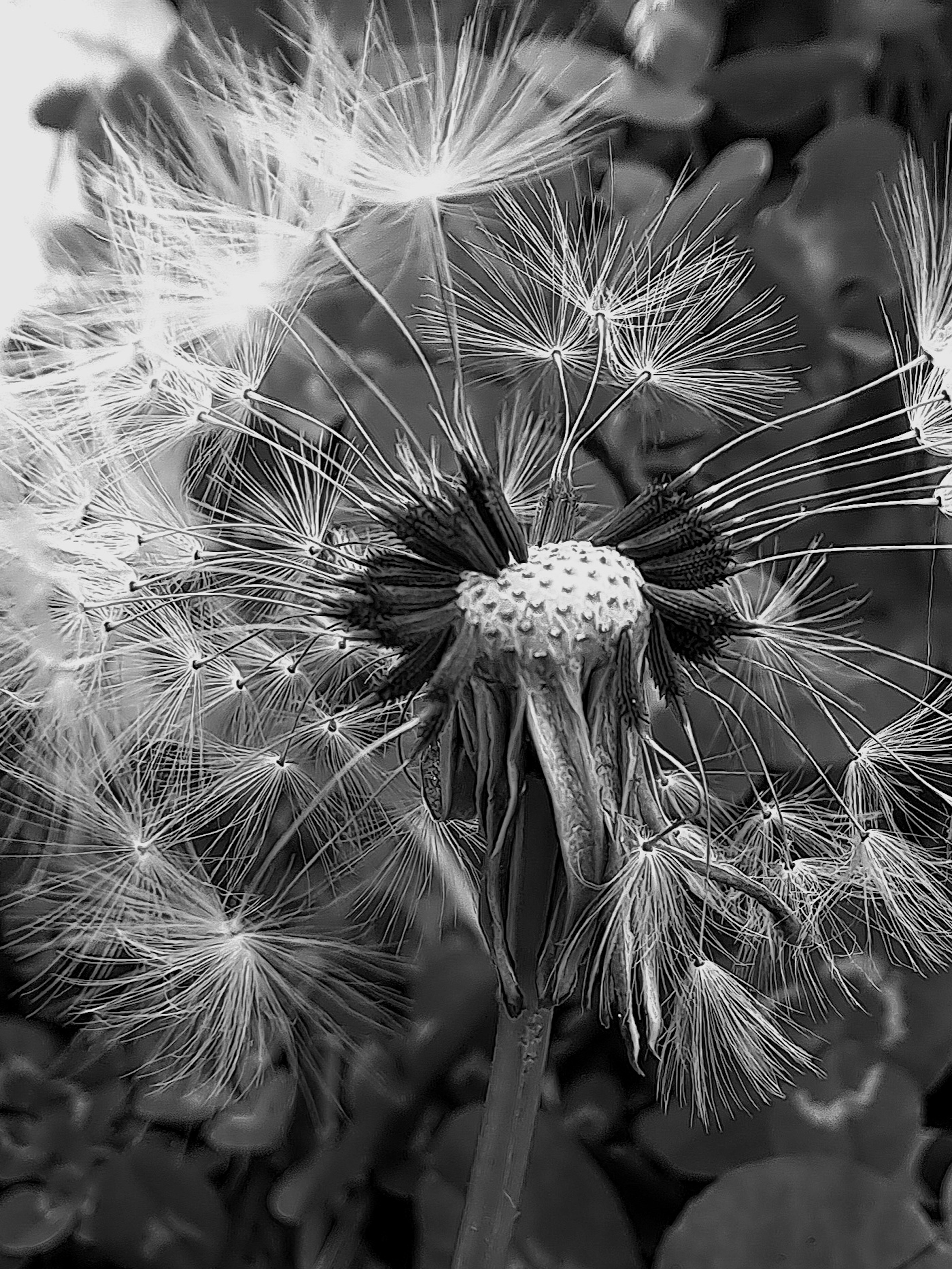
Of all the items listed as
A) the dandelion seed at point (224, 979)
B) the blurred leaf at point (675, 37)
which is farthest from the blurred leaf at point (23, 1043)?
the blurred leaf at point (675, 37)

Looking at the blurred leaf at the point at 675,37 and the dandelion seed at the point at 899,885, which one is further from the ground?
the blurred leaf at the point at 675,37

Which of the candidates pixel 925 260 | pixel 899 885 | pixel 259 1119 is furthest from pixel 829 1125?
pixel 925 260

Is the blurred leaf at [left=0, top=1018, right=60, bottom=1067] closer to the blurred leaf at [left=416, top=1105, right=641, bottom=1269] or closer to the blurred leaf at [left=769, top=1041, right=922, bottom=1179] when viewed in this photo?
the blurred leaf at [left=416, top=1105, right=641, bottom=1269]

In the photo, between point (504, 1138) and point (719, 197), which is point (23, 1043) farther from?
point (719, 197)

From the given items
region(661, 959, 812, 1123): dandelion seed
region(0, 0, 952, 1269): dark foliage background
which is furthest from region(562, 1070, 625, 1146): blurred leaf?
region(661, 959, 812, 1123): dandelion seed

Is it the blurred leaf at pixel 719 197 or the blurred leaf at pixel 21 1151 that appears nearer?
the blurred leaf at pixel 719 197

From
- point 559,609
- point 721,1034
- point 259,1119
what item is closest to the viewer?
Result: point 559,609

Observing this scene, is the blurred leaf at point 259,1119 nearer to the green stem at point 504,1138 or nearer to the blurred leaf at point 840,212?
the green stem at point 504,1138
